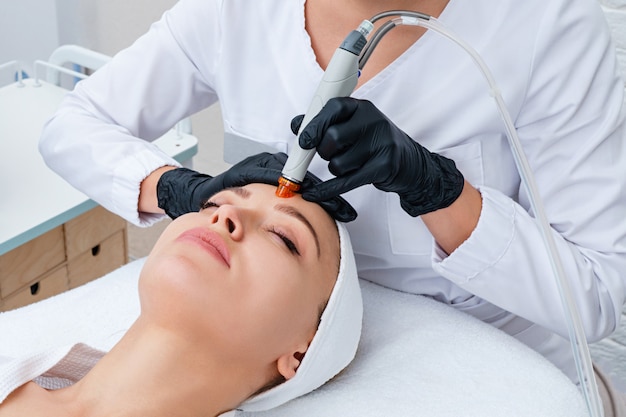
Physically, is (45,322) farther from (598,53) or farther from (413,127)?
(598,53)

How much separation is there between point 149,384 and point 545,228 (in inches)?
22.8

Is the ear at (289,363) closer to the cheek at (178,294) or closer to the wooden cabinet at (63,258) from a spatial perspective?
the cheek at (178,294)

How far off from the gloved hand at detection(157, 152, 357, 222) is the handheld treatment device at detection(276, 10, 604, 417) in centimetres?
6

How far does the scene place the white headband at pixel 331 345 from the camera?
104 centimetres

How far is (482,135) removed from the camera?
1188 millimetres

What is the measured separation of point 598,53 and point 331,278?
1.73ft

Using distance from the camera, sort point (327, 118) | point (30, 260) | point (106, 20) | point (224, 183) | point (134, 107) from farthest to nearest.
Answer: point (106, 20)
point (30, 260)
point (134, 107)
point (224, 183)
point (327, 118)

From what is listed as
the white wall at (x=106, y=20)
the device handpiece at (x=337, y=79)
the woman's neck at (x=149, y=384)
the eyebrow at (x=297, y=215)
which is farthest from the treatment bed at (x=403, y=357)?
the white wall at (x=106, y=20)

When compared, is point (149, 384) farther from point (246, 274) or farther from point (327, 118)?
point (327, 118)

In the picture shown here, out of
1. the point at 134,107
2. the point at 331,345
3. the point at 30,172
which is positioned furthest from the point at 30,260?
the point at 331,345

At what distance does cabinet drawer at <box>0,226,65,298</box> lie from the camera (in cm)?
163

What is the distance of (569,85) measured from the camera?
112 cm

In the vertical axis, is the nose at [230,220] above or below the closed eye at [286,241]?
above

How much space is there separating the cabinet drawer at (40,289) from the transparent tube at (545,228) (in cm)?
112
